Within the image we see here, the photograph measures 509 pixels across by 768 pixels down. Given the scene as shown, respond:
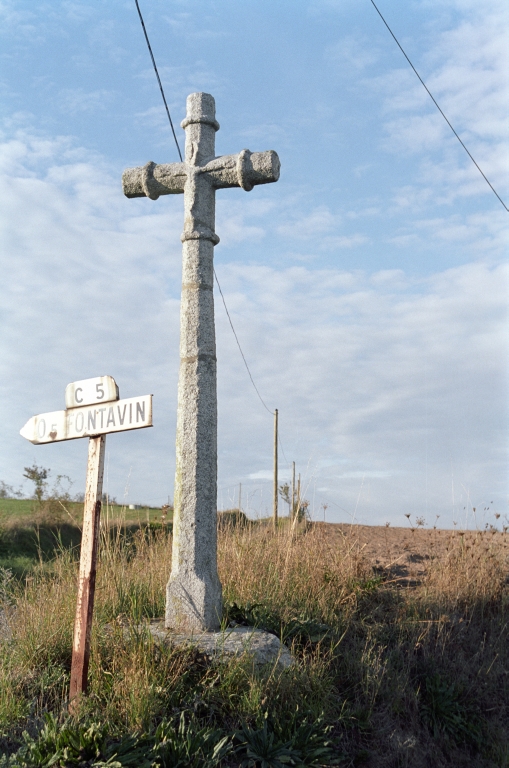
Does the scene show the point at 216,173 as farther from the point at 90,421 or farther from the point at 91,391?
the point at 90,421

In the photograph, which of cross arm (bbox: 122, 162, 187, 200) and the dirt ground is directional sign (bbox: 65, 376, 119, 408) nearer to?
cross arm (bbox: 122, 162, 187, 200)

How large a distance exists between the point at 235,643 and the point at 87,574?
1.20 metres

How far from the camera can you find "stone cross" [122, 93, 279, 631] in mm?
4996

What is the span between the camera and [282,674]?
428 cm

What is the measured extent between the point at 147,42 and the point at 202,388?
389 centimetres

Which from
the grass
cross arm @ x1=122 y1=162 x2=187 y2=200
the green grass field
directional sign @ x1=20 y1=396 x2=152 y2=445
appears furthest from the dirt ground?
cross arm @ x1=122 y1=162 x2=187 y2=200

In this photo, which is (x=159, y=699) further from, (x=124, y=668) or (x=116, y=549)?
(x=116, y=549)

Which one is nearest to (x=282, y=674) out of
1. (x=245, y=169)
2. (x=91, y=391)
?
(x=91, y=391)

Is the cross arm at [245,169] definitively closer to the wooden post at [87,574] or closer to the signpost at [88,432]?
the signpost at [88,432]

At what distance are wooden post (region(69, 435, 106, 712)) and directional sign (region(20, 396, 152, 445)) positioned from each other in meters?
0.12

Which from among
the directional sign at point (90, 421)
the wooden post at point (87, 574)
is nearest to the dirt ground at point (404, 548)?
the wooden post at point (87, 574)

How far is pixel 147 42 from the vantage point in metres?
6.59

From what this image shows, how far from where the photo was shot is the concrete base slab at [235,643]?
446 centimetres

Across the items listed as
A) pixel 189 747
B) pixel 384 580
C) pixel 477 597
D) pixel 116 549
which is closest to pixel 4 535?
pixel 116 549
